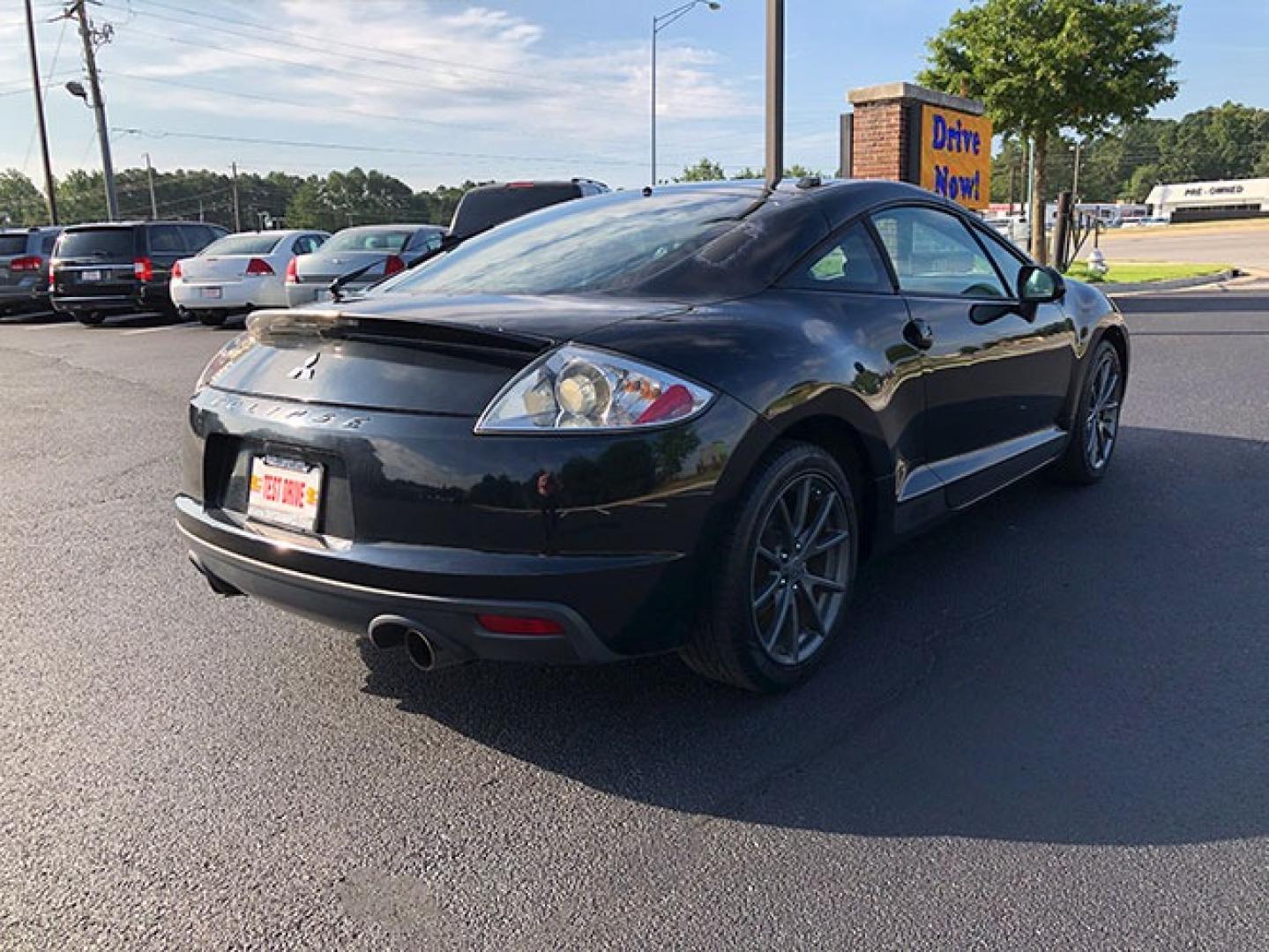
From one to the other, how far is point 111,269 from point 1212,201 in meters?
104

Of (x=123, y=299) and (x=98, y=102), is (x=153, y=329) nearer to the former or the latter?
(x=123, y=299)

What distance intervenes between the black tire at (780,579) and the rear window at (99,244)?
1641cm

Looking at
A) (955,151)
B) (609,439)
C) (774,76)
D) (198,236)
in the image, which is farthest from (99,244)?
(609,439)

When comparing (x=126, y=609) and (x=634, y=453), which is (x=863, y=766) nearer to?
(x=634, y=453)

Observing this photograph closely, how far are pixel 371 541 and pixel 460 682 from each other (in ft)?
2.63

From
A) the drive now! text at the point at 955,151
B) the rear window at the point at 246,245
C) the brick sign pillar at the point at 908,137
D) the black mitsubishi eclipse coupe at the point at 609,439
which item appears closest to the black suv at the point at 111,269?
the rear window at the point at 246,245

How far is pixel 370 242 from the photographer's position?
46.3 feet

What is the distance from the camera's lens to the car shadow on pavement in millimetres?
2463

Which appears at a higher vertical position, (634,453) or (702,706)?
(634,453)

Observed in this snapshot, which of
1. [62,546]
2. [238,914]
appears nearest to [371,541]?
[238,914]

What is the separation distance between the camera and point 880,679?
3125 mm

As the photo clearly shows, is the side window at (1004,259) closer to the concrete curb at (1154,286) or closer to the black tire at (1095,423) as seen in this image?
the black tire at (1095,423)

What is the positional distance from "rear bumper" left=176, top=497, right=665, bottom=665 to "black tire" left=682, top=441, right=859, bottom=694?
0.29 m

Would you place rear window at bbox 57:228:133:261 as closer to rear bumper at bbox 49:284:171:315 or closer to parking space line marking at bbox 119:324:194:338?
rear bumper at bbox 49:284:171:315
